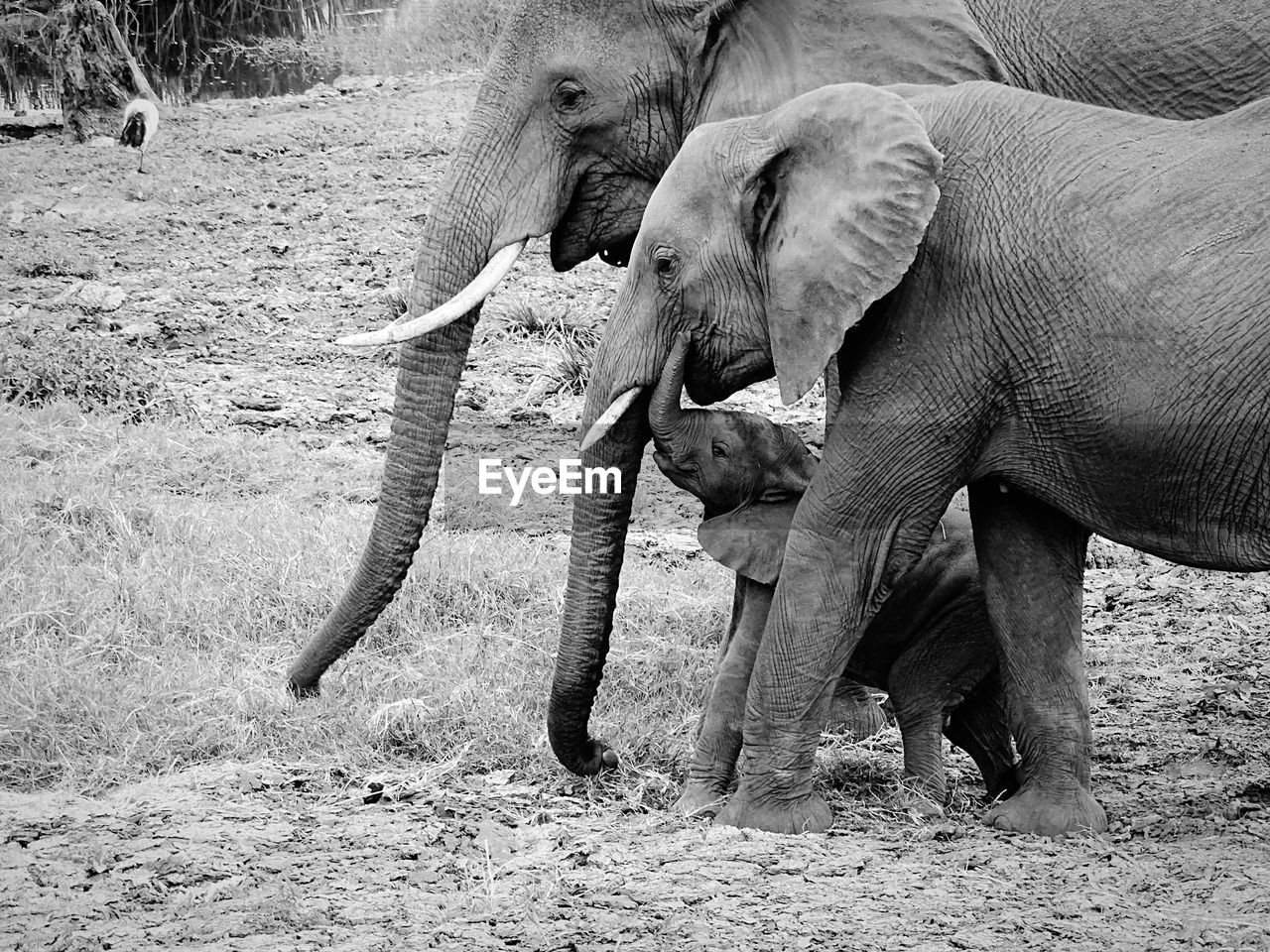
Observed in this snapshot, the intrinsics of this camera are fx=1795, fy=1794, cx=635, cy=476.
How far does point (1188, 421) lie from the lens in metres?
4.18

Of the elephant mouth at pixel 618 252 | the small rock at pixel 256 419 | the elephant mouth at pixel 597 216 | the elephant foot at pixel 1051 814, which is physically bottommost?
the elephant foot at pixel 1051 814

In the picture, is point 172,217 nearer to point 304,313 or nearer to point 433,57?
point 304,313

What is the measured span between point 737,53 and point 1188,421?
192 cm

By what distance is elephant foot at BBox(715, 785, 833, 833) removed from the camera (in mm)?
4633

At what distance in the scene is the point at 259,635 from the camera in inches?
243

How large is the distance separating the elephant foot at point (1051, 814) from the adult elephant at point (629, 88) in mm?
1190

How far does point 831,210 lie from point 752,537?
1039mm

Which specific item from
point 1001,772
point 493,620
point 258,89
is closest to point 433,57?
point 258,89

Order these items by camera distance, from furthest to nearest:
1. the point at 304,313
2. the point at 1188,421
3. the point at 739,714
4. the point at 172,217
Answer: the point at 172,217
the point at 304,313
the point at 739,714
the point at 1188,421

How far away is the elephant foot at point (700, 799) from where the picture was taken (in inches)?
192

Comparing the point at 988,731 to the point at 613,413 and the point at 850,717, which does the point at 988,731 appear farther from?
the point at 613,413
